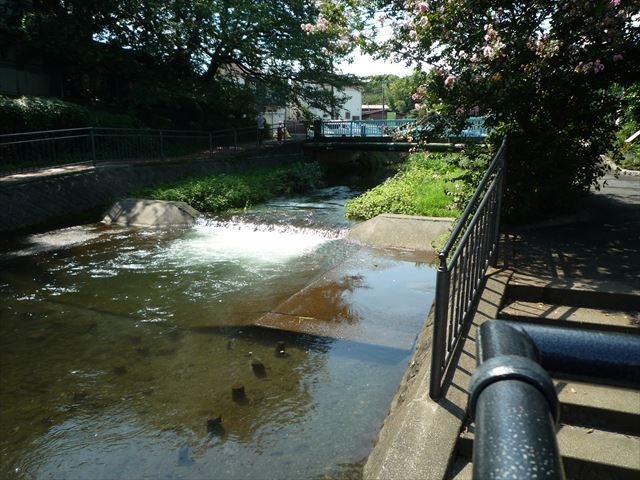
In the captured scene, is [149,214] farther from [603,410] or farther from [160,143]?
[603,410]

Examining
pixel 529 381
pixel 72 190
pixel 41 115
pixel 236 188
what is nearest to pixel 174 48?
pixel 41 115

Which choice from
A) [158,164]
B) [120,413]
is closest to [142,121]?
[158,164]

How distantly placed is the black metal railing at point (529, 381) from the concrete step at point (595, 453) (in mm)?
1854

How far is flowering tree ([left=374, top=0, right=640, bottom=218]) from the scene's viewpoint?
591 centimetres

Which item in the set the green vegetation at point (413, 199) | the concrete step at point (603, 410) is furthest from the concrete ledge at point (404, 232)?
the concrete step at point (603, 410)

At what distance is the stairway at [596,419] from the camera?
9.25 feet

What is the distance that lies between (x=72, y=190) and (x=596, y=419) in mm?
13401

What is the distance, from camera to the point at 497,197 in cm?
527

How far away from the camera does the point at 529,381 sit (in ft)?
2.98

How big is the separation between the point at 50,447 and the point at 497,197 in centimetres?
466

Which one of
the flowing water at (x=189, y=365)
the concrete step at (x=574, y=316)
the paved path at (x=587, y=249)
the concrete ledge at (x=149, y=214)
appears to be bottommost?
the flowing water at (x=189, y=365)

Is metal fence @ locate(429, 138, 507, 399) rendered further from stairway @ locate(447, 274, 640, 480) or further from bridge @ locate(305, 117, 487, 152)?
bridge @ locate(305, 117, 487, 152)

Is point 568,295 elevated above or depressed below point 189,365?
above

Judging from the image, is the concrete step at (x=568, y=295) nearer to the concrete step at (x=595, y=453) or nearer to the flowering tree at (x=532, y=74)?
the concrete step at (x=595, y=453)
